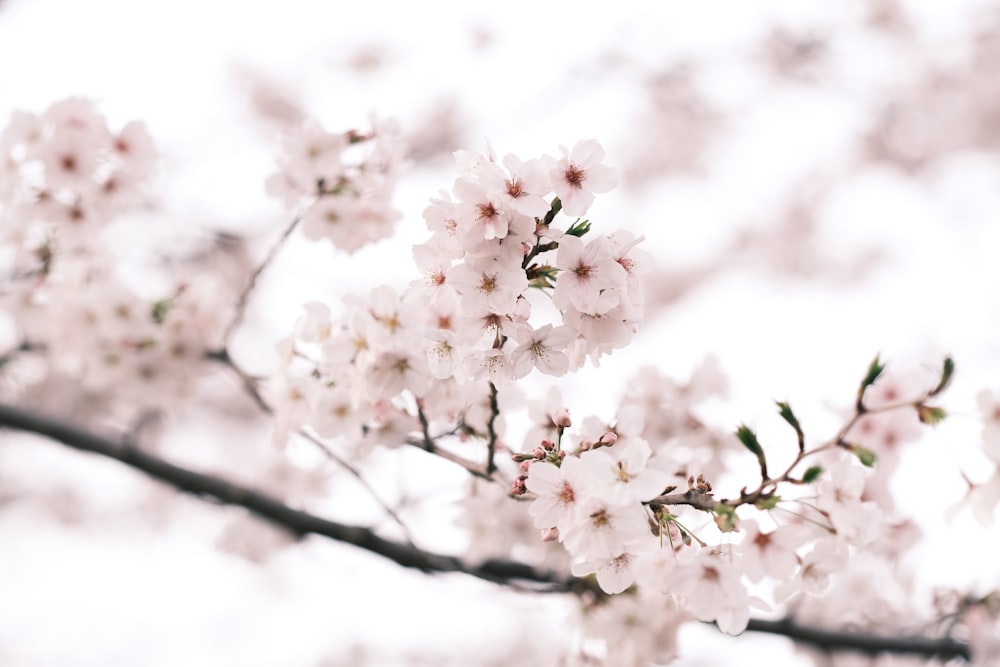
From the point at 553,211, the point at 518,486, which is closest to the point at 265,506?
the point at 518,486

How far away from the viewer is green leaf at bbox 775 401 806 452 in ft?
4.28

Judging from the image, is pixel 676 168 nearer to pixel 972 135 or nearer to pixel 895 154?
pixel 895 154

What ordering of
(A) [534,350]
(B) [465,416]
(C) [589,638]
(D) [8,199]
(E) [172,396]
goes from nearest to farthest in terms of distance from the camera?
(A) [534,350] < (B) [465,416] < (C) [589,638] < (D) [8,199] < (E) [172,396]

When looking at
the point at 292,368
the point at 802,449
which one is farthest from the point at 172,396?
the point at 802,449

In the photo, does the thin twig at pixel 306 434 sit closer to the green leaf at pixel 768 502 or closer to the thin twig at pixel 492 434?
the thin twig at pixel 492 434

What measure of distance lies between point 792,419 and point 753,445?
0.11 metres

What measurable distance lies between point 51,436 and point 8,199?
766 millimetres

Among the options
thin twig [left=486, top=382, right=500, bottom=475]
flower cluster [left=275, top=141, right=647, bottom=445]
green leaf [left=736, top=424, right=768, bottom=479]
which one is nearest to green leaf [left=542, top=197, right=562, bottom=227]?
flower cluster [left=275, top=141, right=647, bottom=445]

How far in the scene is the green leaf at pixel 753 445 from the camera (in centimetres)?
125

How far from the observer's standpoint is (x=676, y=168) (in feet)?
25.1

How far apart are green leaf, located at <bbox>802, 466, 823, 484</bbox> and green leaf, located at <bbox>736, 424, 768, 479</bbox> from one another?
101 millimetres

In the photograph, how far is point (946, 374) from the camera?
53.4 inches

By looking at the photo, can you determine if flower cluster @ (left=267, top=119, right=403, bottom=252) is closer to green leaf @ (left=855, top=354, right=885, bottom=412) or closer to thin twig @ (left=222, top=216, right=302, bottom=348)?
thin twig @ (left=222, top=216, right=302, bottom=348)

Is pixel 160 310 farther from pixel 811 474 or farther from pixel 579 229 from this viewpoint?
pixel 811 474
